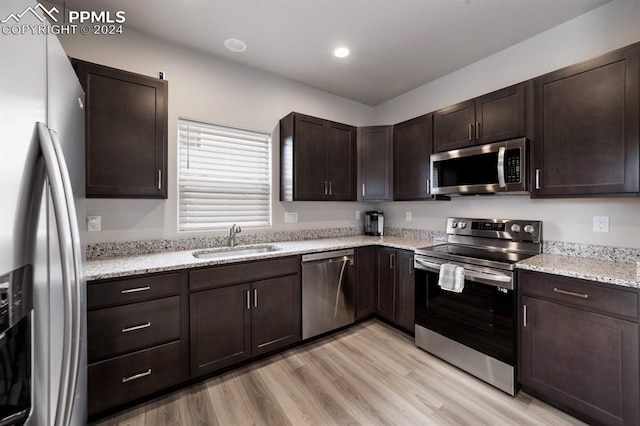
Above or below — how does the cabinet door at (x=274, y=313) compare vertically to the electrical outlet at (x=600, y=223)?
below

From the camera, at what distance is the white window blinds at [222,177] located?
8.19ft

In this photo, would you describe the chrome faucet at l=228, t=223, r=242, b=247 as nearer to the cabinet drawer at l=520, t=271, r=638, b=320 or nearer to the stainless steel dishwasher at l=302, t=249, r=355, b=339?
the stainless steel dishwasher at l=302, t=249, r=355, b=339

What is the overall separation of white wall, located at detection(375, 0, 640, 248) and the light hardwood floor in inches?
53.3

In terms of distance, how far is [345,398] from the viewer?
6.08ft

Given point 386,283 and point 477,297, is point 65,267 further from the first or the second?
point 386,283

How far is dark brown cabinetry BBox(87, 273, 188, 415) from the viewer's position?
158 cm

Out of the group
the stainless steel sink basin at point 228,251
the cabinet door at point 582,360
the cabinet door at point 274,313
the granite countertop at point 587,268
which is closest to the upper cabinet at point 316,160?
the stainless steel sink basin at point 228,251

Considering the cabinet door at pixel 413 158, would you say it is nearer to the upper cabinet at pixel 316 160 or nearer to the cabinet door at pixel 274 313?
the upper cabinet at pixel 316 160

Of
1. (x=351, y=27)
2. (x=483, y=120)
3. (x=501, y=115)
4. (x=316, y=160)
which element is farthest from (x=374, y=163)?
(x=351, y=27)

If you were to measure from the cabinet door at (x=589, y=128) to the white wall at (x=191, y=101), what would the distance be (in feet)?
7.21

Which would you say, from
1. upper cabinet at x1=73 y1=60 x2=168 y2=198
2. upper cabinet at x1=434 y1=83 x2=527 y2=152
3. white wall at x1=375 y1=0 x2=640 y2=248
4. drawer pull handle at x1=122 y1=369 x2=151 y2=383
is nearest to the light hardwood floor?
drawer pull handle at x1=122 y1=369 x2=151 y2=383

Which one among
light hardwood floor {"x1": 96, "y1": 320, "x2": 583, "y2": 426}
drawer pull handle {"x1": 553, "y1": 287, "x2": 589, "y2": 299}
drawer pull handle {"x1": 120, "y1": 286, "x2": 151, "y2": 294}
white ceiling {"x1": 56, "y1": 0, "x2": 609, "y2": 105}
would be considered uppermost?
white ceiling {"x1": 56, "y1": 0, "x2": 609, "y2": 105}

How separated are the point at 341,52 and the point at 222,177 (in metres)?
1.72

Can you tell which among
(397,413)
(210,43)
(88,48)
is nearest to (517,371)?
(397,413)
